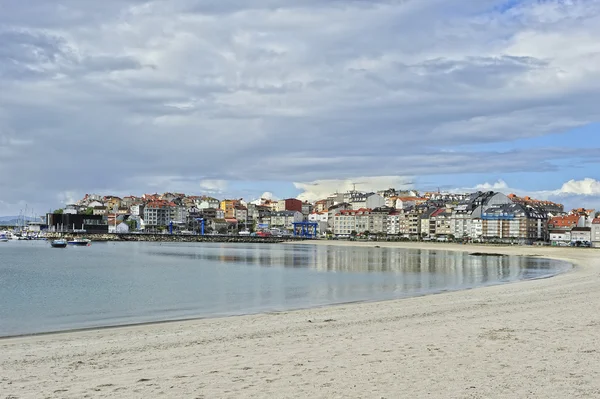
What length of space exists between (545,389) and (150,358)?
6300mm

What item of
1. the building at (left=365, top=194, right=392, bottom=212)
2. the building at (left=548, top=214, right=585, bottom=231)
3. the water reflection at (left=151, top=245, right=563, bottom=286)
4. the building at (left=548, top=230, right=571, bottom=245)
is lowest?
the water reflection at (left=151, top=245, right=563, bottom=286)

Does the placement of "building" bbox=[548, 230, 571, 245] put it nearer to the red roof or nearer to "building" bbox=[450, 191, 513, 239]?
the red roof

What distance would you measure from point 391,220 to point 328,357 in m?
148

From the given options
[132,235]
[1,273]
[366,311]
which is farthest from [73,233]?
[366,311]

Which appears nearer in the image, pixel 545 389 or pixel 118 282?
pixel 545 389

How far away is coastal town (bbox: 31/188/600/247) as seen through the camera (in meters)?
124

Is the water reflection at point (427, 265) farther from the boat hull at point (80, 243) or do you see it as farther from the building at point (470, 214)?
the building at point (470, 214)

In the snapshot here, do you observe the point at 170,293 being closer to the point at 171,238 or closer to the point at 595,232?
the point at 595,232

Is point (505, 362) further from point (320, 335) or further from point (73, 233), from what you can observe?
point (73, 233)

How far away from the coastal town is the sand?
10046 centimetres

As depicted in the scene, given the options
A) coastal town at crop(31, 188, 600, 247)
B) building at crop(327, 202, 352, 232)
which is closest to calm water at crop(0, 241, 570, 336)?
coastal town at crop(31, 188, 600, 247)

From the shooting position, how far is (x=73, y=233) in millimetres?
149125

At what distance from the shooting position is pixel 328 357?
1021 centimetres

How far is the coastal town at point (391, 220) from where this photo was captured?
124 metres
